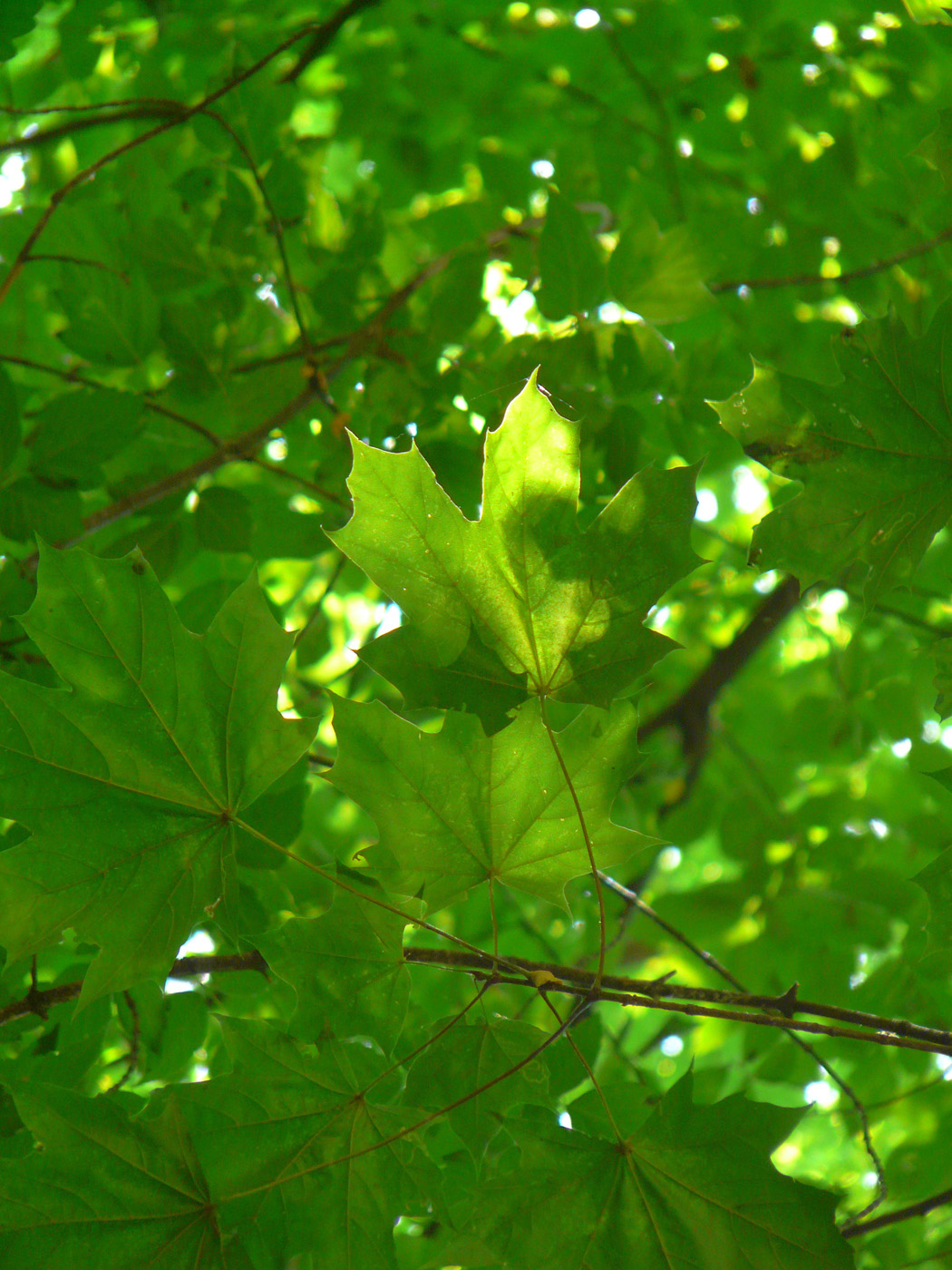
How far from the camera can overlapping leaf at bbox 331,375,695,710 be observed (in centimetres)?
92

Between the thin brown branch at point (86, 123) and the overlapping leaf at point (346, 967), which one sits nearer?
the overlapping leaf at point (346, 967)

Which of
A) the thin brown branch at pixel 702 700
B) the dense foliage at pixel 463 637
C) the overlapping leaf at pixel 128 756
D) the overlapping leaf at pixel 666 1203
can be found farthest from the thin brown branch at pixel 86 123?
the thin brown branch at pixel 702 700

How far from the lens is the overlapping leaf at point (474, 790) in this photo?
38.7 inches

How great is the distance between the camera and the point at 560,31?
2.70 meters

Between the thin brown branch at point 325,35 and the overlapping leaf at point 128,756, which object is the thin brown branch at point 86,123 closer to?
the thin brown branch at point 325,35

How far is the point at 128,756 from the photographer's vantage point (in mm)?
985

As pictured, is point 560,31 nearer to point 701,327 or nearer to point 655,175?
point 655,175

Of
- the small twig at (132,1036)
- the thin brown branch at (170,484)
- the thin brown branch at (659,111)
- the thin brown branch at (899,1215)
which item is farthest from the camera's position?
the thin brown branch at (659,111)

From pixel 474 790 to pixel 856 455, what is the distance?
571 mm

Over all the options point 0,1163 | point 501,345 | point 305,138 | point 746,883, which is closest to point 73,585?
point 0,1163

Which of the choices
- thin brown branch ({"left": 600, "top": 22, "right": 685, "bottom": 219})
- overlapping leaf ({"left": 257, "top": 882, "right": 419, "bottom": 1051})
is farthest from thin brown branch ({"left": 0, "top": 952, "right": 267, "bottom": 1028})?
thin brown branch ({"left": 600, "top": 22, "right": 685, "bottom": 219})

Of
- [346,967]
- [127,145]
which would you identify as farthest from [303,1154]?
[127,145]

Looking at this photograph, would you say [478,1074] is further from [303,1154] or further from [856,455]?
[856,455]

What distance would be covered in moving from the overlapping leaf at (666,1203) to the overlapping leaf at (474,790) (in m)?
0.26
